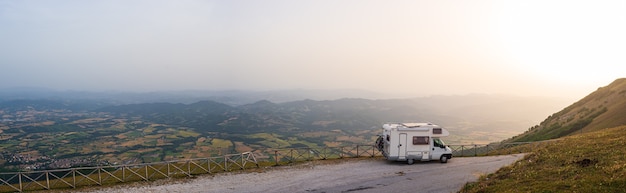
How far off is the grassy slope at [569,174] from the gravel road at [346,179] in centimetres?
307

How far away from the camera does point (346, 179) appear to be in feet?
79.4

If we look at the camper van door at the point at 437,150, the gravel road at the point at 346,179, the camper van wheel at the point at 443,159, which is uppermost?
the camper van door at the point at 437,150

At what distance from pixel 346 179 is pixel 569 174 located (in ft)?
40.9

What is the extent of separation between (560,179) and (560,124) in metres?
44.4

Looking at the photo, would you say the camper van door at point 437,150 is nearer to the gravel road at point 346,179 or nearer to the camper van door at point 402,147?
the gravel road at point 346,179

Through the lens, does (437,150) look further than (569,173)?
Yes

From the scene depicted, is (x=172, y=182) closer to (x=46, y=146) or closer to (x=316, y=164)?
(x=316, y=164)

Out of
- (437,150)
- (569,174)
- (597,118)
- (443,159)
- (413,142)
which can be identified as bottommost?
(443,159)

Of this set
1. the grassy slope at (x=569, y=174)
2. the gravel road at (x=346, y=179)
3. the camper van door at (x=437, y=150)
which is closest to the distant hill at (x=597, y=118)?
the gravel road at (x=346, y=179)

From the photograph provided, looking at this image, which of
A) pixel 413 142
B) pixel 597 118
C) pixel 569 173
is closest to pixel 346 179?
pixel 413 142

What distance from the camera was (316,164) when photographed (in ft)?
98.3

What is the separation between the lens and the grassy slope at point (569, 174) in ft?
45.7

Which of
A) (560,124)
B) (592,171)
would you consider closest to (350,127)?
(560,124)

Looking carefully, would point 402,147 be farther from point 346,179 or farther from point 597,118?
point 597,118
